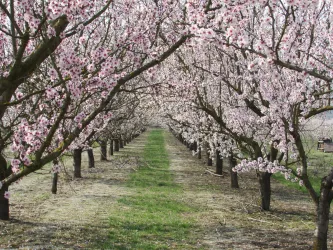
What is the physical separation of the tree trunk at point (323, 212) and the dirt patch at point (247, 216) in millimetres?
2381

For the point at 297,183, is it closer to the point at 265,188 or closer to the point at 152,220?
the point at 265,188

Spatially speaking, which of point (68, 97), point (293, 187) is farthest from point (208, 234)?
point (293, 187)

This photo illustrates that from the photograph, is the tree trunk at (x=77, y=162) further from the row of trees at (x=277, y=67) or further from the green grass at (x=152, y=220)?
the row of trees at (x=277, y=67)

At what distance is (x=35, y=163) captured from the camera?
710 centimetres

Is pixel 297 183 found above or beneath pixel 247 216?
beneath

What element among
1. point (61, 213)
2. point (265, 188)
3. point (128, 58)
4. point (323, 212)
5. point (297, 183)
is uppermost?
point (128, 58)

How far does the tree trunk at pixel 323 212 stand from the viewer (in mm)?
9031

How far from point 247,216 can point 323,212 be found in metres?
6.88

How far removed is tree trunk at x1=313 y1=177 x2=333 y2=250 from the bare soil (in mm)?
2385

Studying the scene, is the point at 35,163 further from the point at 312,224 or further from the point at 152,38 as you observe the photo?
the point at 312,224

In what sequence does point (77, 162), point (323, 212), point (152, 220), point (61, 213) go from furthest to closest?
point (77, 162), point (61, 213), point (152, 220), point (323, 212)

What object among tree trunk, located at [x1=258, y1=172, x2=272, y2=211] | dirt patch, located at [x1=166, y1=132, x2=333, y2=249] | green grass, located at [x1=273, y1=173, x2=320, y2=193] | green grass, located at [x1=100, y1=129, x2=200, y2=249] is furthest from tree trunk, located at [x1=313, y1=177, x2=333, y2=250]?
green grass, located at [x1=273, y1=173, x2=320, y2=193]

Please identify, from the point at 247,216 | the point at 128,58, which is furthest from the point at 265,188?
the point at 128,58

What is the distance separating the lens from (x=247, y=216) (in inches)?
622
